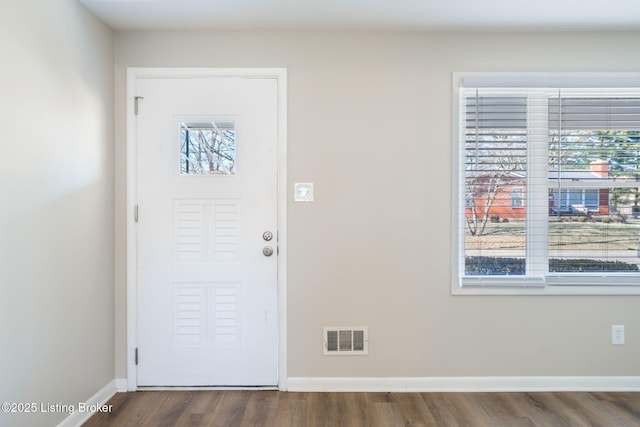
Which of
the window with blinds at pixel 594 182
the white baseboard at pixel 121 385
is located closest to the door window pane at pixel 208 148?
the white baseboard at pixel 121 385

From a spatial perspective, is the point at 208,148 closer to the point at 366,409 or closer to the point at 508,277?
the point at 366,409

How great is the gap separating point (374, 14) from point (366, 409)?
7.47 ft

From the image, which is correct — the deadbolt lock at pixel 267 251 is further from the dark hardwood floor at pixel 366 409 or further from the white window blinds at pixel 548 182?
the white window blinds at pixel 548 182

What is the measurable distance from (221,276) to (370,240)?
979 millimetres

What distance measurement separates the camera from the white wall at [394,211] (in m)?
2.60

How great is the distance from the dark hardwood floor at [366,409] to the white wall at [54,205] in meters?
0.39

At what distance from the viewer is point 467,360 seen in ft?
8.64

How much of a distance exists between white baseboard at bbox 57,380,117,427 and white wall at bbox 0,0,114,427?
0.13ft

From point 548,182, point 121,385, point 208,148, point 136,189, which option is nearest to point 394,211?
point 548,182

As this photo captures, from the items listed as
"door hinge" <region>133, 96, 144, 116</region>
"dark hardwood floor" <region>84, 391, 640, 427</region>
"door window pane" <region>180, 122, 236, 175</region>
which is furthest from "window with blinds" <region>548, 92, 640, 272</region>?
"door hinge" <region>133, 96, 144, 116</region>

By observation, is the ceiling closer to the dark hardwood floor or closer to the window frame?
the window frame

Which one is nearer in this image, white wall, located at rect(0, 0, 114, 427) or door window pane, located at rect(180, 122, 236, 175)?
white wall, located at rect(0, 0, 114, 427)

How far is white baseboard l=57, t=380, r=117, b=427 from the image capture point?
7.06 feet

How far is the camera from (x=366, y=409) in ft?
7.81
